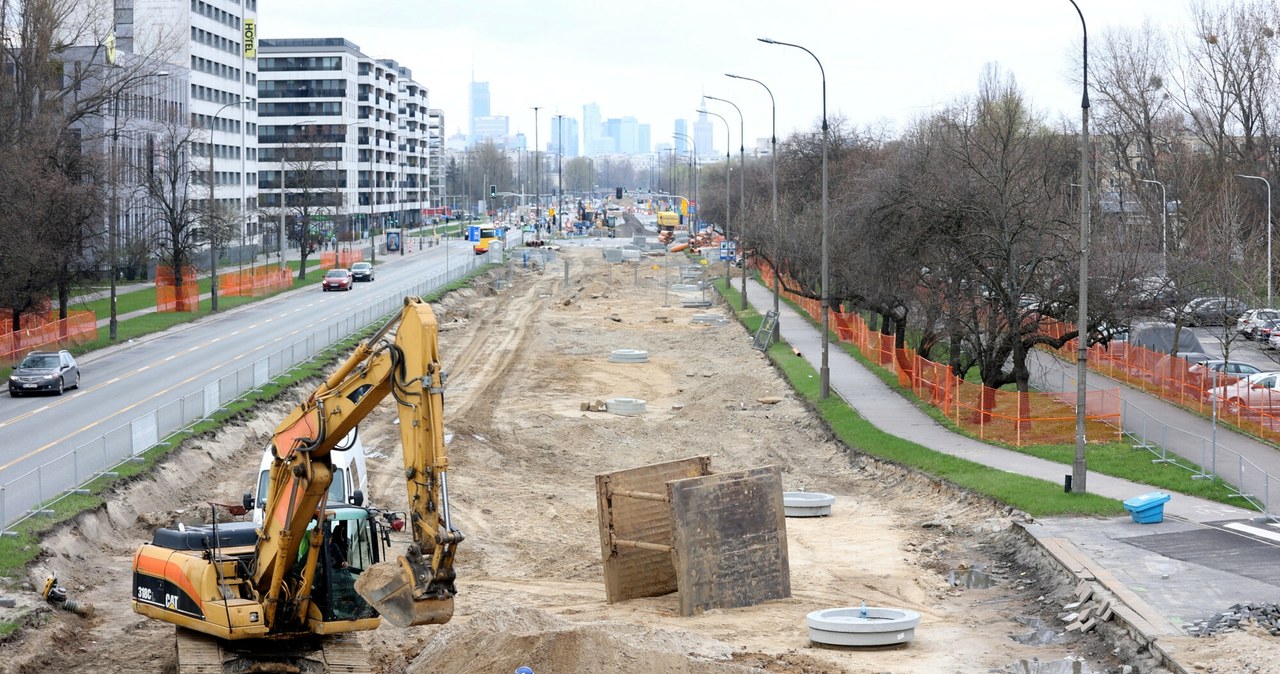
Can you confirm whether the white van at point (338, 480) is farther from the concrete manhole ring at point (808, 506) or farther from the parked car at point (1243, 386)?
the parked car at point (1243, 386)

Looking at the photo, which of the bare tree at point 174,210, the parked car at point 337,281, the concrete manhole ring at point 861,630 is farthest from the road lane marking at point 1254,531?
the parked car at point 337,281

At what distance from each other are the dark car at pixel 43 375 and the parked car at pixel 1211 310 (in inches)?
1325

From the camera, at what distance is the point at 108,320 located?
59.9 metres

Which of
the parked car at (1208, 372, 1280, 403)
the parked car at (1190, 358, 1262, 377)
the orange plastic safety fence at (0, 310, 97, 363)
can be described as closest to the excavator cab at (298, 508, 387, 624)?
the parked car at (1208, 372, 1280, 403)

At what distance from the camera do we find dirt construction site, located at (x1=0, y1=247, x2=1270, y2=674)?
58.0ft

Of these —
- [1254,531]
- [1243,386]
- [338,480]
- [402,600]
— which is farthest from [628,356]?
[402,600]

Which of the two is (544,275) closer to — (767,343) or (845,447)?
(767,343)

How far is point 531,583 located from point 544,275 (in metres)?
82.1

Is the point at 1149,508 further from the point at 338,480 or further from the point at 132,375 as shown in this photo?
the point at 132,375

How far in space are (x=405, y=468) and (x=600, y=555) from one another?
1140 centimetres

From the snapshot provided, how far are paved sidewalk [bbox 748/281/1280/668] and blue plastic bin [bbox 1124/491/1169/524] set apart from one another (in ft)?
0.45

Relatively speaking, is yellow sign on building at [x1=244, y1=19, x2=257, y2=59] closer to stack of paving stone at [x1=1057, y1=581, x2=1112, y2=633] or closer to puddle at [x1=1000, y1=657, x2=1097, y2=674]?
stack of paving stone at [x1=1057, y1=581, x2=1112, y2=633]

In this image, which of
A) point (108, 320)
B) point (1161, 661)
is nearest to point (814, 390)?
point (1161, 661)

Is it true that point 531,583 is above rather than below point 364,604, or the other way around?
below
